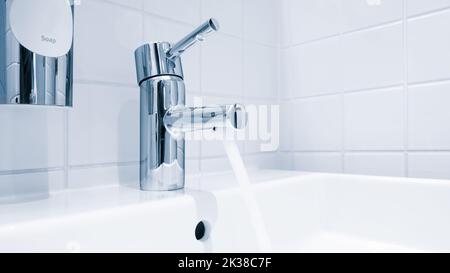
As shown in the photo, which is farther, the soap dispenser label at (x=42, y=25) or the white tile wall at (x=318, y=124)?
the white tile wall at (x=318, y=124)

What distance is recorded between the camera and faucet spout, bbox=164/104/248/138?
42 cm

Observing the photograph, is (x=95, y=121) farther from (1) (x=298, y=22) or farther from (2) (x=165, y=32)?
(1) (x=298, y=22)

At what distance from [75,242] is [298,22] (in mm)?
737

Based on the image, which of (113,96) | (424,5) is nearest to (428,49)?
(424,5)

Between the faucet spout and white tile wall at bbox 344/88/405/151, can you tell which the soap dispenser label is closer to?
the faucet spout

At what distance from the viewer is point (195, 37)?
18.8 inches

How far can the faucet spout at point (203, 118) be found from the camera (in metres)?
0.42

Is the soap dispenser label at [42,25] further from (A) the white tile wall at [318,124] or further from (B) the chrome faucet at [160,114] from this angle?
(A) the white tile wall at [318,124]

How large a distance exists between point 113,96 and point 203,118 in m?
0.21

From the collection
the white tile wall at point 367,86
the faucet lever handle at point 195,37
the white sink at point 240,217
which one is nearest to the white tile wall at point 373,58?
the white tile wall at point 367,86

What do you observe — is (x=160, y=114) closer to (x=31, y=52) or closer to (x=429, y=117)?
(x=31, y=52)

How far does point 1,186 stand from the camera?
47cm

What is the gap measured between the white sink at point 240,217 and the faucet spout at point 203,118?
0.09 m

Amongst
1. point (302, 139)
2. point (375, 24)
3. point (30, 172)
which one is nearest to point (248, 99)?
point (302, 139)
